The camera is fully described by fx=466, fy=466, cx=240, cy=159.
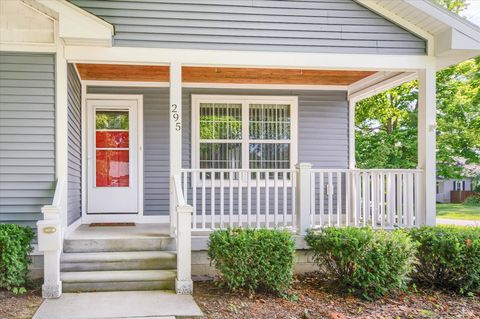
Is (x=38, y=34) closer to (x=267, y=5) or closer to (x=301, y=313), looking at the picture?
(x=267, y=5)

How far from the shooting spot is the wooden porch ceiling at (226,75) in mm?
7121

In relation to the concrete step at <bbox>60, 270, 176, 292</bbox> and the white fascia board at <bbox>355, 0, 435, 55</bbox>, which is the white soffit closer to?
the white fascia board at <bbox>355, 0, 435, 55</bbox>

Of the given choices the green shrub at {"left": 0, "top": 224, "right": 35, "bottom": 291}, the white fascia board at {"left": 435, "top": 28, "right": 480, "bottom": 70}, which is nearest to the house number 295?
the green shrub at {"left": 0, "top": 224, "right": 35, "bottom": 291}

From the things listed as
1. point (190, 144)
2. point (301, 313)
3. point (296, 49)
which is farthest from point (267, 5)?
point (301, 313)

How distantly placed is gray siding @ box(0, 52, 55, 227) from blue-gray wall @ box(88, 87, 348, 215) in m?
2.12

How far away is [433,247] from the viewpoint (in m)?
5.53

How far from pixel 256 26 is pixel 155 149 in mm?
2991

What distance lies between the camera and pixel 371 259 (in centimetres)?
524

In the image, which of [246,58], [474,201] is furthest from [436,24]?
[474,201]

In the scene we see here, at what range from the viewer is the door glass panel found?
25.9 ft

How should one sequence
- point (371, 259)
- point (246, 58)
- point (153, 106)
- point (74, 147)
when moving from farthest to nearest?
point (153, 106) → point (74, 147) → point (246, 58) → point (371, 259)

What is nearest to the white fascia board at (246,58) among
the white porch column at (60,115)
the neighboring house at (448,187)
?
the white porch column at (60,115)

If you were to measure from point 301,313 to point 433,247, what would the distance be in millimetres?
1930

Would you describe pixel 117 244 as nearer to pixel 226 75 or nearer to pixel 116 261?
pixel 116 261
